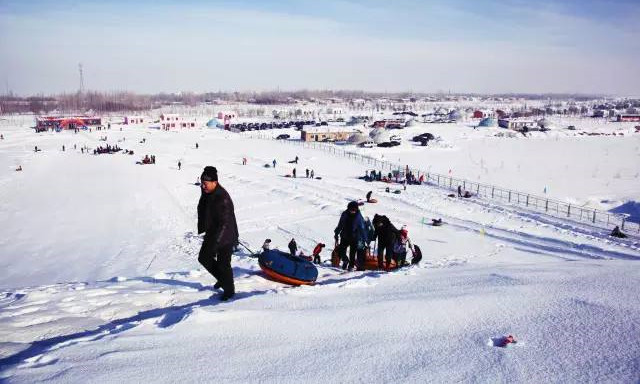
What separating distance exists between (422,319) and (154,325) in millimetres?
2209

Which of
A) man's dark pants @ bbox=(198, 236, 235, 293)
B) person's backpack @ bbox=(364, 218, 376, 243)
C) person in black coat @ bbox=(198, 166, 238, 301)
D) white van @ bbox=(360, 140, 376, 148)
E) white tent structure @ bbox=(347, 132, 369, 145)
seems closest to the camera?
person in black coat @ bbox=(198, 166, 238, 301)

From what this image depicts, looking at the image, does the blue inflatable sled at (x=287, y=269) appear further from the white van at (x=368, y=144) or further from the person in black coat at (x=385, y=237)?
the white van at (x=368, y=144)

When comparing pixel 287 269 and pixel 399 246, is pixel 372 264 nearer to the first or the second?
pixel 399 246

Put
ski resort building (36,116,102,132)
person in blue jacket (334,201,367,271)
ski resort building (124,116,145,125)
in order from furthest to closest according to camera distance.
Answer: ski resort building (124,116,145,125) → ski resort building (36,116,102,132) → person in blue jacket (334,201,367,271)

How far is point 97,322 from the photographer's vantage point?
4.47 meters

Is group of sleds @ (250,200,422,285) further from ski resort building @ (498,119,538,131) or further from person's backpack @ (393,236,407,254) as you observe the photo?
ski resort building @ (498,119,538,131)

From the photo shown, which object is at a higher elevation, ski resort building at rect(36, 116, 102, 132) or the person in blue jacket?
ski resort building at rect(36, 116, 102, 132)

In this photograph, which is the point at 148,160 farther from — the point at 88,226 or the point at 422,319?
the point at 422,319

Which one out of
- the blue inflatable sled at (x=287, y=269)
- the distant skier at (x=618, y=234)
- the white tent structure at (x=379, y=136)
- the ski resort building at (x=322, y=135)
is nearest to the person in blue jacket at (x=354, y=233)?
the blue inflatable sled at (x=287, y=269)

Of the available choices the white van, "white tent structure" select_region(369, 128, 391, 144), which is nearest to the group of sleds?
the white van

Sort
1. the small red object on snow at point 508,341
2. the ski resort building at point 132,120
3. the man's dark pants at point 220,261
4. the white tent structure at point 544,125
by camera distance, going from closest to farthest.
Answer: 1. the small red object on snow at point 508,341
2. the man's dark pants at point 220,261
3. the white tent structure at point 544,125
4. the ski resort building at point 132,120

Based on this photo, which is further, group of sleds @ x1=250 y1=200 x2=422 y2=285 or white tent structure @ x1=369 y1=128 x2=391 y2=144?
white tent structure @ x1=369 y1=128 x2=391 y2=144

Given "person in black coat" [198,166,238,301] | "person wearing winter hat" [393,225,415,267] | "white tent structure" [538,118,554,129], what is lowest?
"person wearing winter hat" [393,225,415,267]

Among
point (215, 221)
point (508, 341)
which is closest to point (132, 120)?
point (215, 221)
